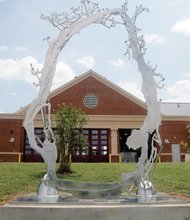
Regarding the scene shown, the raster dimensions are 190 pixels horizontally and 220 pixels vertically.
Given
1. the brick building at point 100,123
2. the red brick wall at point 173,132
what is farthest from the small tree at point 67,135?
the red brick wall at point 173,132

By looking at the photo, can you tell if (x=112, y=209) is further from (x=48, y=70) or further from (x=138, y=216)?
(x=48, y=70)

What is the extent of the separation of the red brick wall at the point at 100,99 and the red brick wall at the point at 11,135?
361cm

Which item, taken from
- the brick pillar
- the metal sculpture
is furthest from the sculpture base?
the brick pillar

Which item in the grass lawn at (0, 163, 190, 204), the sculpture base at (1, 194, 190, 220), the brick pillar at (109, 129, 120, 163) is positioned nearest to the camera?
the sculpture base at (1, 194, 190, 220)

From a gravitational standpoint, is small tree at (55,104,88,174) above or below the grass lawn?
above

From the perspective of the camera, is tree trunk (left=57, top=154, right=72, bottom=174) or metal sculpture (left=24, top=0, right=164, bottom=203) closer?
metal sculpture (left=24, top=0, right=164, bottom=203)

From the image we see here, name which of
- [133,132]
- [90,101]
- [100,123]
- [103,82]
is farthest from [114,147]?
[133,132]

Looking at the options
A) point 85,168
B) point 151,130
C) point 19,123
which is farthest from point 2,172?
point 19,123

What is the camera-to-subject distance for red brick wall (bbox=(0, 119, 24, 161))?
2811 cm

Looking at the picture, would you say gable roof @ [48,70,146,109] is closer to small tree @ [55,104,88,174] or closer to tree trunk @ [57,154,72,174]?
small tree @ [55,104,88,174]

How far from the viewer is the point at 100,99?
97.2 ft

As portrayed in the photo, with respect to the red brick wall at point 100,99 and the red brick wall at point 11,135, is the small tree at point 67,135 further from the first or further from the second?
the red brick wall at point 11,135

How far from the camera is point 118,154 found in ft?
92.9

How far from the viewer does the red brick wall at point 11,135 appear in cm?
2811
